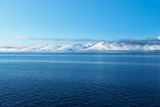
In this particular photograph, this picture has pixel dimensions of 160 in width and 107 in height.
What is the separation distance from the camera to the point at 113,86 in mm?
78688

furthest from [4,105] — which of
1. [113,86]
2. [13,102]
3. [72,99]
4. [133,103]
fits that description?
[113,86]

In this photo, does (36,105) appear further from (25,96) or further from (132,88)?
(132,88)

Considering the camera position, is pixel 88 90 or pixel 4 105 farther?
pixel 88 90

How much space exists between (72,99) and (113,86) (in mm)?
23601

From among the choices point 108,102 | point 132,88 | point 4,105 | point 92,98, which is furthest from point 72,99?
point 132,88

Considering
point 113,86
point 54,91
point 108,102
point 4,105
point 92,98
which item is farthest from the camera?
point 113,86

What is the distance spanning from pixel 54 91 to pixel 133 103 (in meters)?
28.0

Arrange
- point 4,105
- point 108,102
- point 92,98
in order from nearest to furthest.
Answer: point 4,105 → point 108,102 → point 92,98

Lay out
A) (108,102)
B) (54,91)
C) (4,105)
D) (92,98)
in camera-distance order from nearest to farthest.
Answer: (4,105) < (108,102) < (92,98) < (54,91)

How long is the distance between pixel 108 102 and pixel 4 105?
28993 mm

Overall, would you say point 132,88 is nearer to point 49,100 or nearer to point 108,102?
point 108,102

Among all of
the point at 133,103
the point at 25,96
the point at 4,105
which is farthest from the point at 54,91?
the point at 133,103

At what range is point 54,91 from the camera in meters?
70.6

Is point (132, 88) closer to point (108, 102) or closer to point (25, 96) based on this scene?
point (108, 102)
